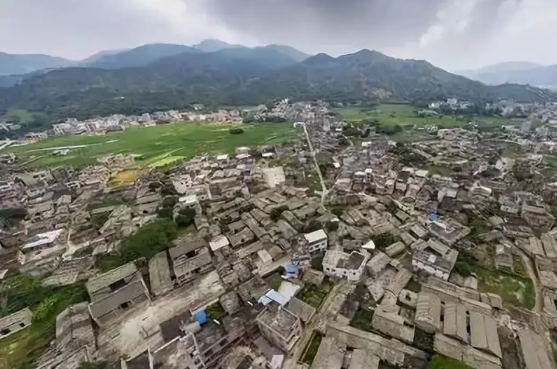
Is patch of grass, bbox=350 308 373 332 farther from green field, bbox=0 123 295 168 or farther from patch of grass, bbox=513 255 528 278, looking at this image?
green field, bbox=0 123 295 168

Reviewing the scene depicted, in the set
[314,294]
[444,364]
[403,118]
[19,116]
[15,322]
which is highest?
[444,364]

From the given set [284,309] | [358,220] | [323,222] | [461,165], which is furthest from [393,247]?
[461,165]

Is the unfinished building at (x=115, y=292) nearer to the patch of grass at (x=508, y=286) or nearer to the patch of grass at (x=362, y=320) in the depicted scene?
the patch of grass at (x=362, y=320)

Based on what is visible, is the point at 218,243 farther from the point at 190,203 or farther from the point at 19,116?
the point at 19,116

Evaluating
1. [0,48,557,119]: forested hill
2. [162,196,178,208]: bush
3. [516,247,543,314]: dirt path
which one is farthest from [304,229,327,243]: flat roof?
[0,48,557,119]: forested hill

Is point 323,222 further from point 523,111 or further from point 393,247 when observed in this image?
point 523,111

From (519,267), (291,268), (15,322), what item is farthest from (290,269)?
(15,322)
